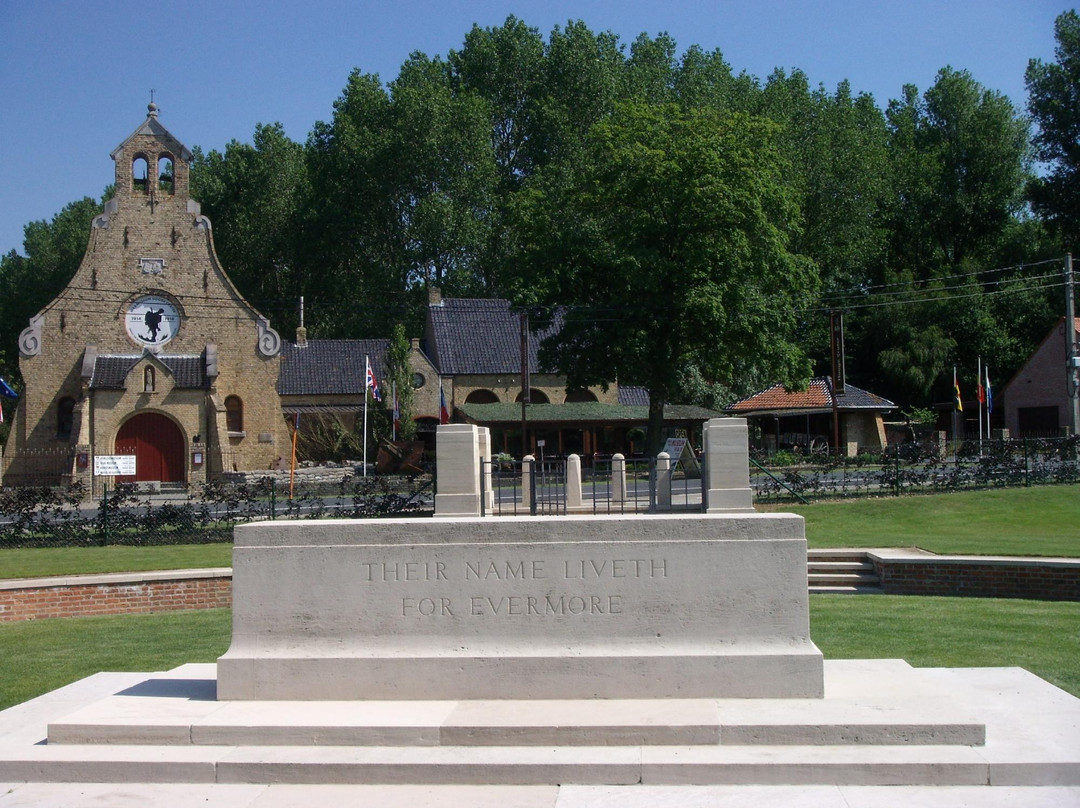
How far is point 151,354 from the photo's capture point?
41094mm

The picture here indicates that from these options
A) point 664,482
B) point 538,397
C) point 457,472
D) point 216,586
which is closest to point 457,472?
point 457,472

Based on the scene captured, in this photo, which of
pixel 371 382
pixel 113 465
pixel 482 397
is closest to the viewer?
pixel 113 465

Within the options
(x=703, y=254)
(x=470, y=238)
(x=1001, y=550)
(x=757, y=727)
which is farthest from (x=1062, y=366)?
(x=757, y=727)

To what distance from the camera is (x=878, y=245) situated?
5756cm

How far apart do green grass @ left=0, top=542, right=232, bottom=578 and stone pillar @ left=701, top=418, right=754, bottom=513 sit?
8.17 m

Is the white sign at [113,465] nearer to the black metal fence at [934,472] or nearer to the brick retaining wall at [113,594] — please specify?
the brick retaining wall at [113,594]

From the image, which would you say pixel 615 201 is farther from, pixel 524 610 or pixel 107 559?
pixel 524 610

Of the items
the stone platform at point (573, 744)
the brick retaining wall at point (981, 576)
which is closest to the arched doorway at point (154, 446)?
the brick retaining wall at point (981, 576)

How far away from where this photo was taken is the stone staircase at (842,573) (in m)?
14.9

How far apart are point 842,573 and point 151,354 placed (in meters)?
32.8

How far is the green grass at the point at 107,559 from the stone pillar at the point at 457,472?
3.93 meters

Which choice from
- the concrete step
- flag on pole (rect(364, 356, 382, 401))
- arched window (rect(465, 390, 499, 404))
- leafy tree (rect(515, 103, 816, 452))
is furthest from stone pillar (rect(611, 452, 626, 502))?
arched window (rect(465, 390, 499, 404))

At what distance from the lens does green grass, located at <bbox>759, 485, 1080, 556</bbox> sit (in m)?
18.5

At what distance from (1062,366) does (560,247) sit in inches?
995
